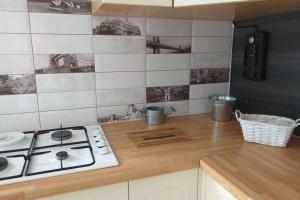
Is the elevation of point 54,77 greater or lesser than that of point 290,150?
greater

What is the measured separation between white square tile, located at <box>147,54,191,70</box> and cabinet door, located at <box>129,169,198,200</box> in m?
0.66

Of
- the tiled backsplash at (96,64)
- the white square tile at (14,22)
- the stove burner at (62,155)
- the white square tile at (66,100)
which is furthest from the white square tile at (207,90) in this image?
the white square tile at (14,22)

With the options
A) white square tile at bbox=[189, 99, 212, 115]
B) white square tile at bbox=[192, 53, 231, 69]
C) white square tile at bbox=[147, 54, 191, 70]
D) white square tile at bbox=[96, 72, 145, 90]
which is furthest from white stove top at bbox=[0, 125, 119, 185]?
white square tile at bbox=[192, 53, 231, 69]

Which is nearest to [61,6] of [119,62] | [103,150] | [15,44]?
[15,44]

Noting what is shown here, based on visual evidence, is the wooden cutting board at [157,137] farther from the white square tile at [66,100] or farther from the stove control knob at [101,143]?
the white square tile at [66,100]

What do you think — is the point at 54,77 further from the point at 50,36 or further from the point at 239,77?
the point at 239,77

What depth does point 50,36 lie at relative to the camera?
1200mm

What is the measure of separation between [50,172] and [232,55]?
49.4 inches

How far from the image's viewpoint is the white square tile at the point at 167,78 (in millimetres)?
1424

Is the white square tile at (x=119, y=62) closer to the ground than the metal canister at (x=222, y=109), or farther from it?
farther from it

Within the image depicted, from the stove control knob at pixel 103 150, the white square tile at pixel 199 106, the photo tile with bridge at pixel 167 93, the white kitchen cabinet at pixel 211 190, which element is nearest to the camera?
the white kitchen cabinet at pixel 211 190

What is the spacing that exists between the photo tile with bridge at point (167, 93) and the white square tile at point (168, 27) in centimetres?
31

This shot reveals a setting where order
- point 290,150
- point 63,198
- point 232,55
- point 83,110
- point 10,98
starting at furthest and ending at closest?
1. point 232,55
2. point 83,110
3. point 10,98
4. point 290,150
5. point 63,198

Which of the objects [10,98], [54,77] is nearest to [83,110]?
[54,77]
